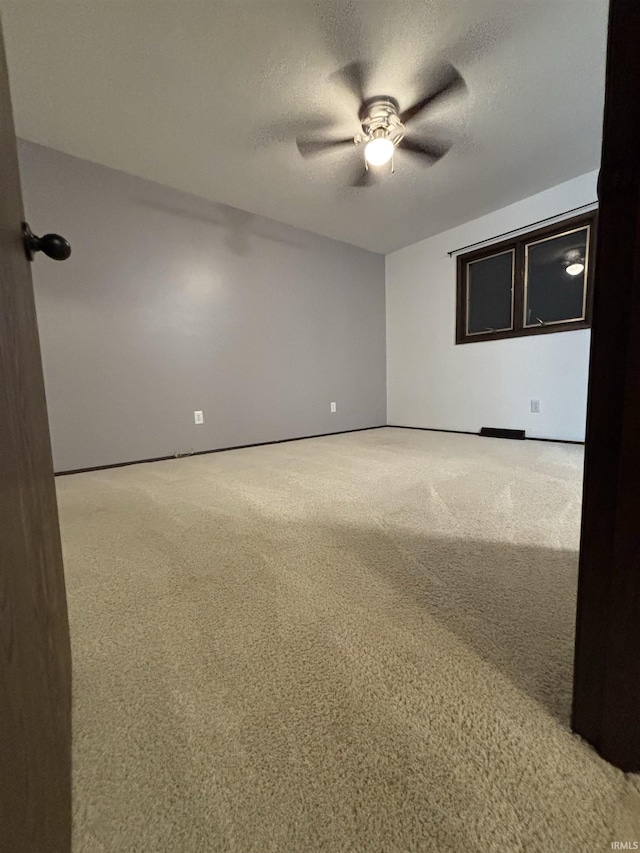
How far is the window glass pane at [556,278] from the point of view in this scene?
2.74 meters

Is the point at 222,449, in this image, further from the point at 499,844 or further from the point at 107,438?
the point at 499,844

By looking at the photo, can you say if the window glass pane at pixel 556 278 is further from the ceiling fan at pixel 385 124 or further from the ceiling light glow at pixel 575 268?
the ceiling fan at pixel 385 124

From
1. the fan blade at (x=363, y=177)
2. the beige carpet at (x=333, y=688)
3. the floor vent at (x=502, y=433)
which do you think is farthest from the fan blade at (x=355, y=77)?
the floor vent at (x=502, y=433)

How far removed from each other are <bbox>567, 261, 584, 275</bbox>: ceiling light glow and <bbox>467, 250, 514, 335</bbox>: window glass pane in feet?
1.50

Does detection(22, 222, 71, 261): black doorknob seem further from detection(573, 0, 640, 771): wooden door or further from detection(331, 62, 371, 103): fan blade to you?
detection(331, 62, 371, 103): fan blade

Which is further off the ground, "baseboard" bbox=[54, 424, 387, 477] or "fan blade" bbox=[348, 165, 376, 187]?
"fan blade" bbox=[348, 165, 376, 187]

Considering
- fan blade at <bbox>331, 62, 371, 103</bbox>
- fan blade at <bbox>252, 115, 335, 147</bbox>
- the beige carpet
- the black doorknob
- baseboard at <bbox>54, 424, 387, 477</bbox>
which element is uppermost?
fan blade at <bbox>252, 115, 335, 147</bbox>

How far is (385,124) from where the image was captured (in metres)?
Answer: 1.88

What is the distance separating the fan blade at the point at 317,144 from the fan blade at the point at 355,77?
0.28 metres

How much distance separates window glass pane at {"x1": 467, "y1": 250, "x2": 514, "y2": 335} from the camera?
3.20 metres

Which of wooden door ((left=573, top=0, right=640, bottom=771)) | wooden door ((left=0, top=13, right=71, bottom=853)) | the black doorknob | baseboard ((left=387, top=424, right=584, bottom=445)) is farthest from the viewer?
baseboard ((left=387, top=424, right=584, bottom=445))

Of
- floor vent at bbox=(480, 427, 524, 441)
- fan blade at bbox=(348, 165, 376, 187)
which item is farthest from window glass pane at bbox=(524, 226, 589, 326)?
fan blade at bbox=(348, 165, 376, 187)

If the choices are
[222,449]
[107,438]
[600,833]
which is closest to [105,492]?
[107,438]

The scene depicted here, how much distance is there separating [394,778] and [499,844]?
0.13 meters
